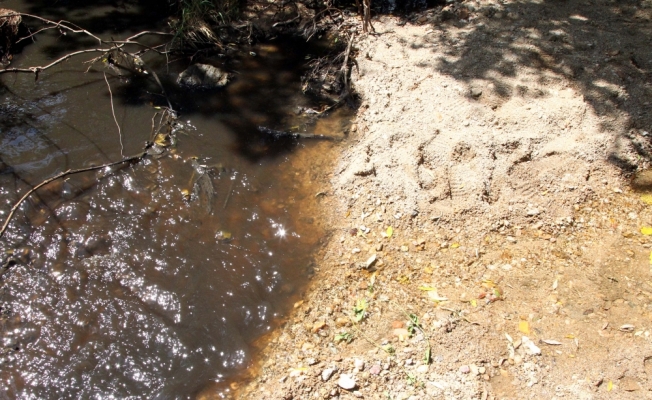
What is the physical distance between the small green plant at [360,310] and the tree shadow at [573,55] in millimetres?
2227

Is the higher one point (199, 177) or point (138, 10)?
point (138, 10)

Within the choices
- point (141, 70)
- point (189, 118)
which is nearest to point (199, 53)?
point (141, 70)

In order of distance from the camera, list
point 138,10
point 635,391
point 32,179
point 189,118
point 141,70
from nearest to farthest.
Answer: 1. point 635,391
2. point 32,179
3. point 189,118
4. point 141,70
5. point 138,10

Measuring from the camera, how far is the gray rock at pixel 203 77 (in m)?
5.18

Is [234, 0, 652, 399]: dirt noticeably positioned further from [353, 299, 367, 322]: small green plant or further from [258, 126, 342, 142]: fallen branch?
[258, 126, 342, 142]: fallen branch

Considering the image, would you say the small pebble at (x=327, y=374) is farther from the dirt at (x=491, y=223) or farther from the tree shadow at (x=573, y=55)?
the tree shadow at (x=573, y=55)

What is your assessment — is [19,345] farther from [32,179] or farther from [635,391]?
[635,391]

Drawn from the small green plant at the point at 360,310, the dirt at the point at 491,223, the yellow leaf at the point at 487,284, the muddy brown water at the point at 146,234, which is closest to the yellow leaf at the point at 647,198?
the dirt at the point at 491,223

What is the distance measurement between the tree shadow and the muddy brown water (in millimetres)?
1520

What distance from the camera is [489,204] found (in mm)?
3664

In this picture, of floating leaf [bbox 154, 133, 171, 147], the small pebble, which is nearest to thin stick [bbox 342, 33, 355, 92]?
floating leaf [bbox 154, 133, 171, 147]

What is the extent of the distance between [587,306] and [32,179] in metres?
4.49

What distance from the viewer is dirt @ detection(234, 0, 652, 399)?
2.75 metres

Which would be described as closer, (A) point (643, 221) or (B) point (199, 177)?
(A) point (643, 221)
